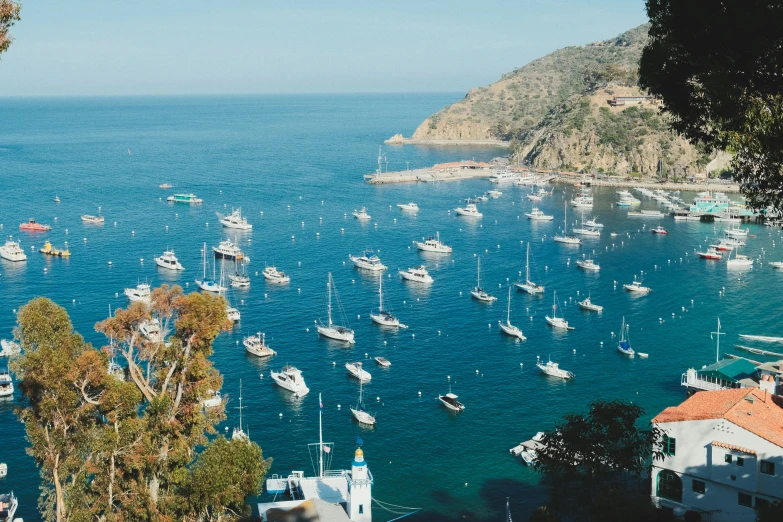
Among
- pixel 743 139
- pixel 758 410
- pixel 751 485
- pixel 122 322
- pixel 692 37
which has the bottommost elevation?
pixel 751 485

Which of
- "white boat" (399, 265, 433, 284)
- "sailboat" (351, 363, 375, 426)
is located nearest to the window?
"sailboat" (351, 363, 375, 426)

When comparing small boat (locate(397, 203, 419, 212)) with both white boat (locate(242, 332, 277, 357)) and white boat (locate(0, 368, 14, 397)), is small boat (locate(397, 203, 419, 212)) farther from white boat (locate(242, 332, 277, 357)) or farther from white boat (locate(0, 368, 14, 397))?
white boat (locate(0, 368, 14, 397))

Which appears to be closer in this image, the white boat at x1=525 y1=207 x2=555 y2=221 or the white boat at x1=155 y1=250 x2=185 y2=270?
the white boat at x1=155 y1=250 x2=185 y2=270

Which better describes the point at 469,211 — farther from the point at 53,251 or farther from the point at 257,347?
the point at 257,347

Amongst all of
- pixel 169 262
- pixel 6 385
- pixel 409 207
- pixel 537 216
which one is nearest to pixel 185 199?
pixel 409 207

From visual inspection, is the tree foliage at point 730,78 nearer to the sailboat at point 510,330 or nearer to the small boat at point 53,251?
the sailboat at point 510,330

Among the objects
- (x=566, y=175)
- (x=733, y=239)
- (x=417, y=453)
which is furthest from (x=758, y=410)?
(x=566, y=175)

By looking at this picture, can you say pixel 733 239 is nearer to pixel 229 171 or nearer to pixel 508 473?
pixel 508 473
